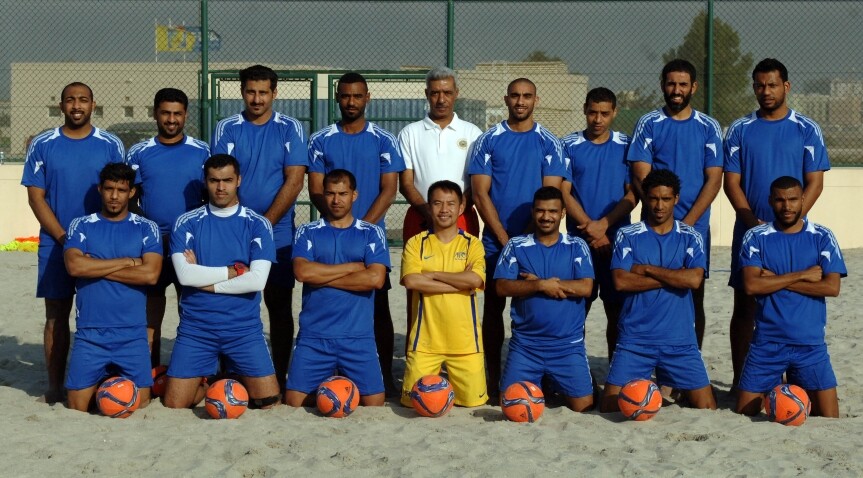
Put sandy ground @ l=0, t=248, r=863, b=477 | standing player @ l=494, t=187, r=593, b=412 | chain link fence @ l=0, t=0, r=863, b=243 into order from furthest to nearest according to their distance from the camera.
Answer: chain link fence @ l=0, t=0, r=863, b=243 → standing player @ l=494, t=187, r=593, b=412 → sandy ground @ l=0, t=248, r=863, b=477

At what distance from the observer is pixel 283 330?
274 inches

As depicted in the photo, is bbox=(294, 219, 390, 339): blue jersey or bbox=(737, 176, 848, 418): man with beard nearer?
bbox=(737, 176, 848, 418): man with beard

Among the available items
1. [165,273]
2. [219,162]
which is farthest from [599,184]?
[165,273]

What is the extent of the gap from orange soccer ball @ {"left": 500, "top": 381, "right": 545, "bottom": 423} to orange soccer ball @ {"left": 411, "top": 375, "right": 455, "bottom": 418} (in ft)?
1.07

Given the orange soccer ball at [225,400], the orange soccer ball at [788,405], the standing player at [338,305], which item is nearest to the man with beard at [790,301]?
the orange soccer ball at [788,405]

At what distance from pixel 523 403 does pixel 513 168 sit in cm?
145

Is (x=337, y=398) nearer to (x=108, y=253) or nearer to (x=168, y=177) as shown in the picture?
(x=108, y=253)

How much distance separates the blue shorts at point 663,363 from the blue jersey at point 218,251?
208 cm

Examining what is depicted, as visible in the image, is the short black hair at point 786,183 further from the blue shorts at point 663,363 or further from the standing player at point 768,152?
the blue shorts at point 663,363

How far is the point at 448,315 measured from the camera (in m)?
6.51

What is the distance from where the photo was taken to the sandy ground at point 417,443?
518cm

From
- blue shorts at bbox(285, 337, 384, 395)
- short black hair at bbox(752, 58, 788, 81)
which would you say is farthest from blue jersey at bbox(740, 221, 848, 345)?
blue shorts at bbox(285, 337, 384, 395)

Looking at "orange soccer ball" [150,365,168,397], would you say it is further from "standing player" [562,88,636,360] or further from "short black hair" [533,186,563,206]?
"standing player" [562,88,636,360]

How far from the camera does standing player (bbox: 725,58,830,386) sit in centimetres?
657
